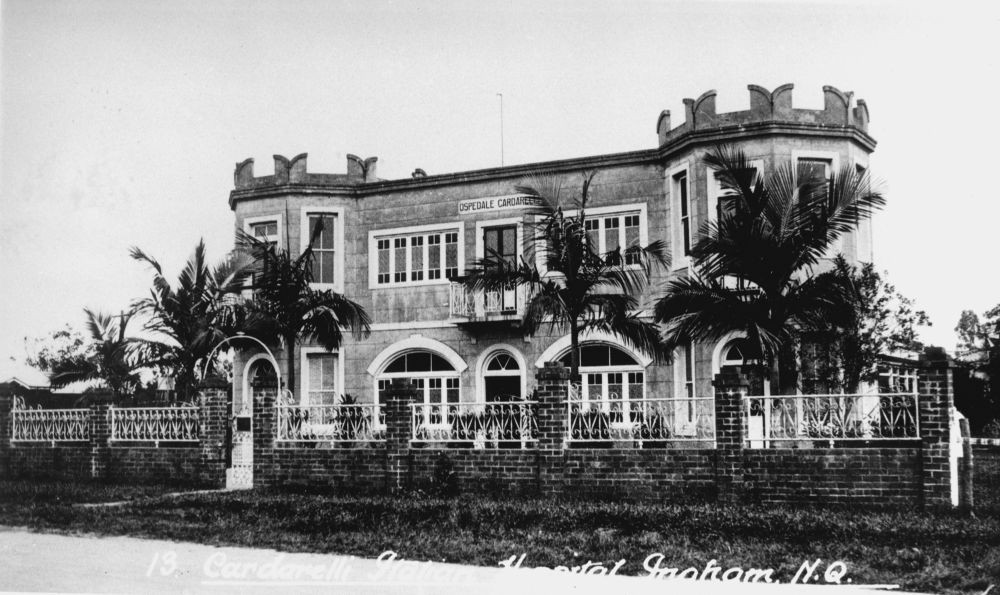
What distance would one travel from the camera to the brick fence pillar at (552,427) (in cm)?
1348

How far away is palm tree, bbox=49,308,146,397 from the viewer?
22.6 meters

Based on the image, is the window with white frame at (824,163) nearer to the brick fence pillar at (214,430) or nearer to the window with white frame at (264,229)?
the brick fence pillar at (214,430)

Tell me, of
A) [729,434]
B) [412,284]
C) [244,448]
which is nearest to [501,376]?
[412,284]

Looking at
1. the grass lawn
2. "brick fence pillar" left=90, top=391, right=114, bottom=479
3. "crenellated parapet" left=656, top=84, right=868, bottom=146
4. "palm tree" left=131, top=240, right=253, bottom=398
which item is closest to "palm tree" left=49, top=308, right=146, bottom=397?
"palm tree" left=131, top=240, right=253, bottom=398

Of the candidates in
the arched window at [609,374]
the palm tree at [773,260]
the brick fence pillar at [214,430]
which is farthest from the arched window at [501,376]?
the palm tree at [773,260]

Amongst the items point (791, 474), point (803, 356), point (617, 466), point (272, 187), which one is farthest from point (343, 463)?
point (272, 187)

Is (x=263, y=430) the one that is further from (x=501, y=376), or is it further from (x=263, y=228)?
(x=263, y=228)

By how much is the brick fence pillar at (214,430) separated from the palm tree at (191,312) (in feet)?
19.0

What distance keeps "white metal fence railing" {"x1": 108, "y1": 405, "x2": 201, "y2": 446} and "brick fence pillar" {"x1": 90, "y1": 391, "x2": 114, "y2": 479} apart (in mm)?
120

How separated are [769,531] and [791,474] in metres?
2.06

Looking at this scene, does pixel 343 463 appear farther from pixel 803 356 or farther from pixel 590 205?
pixel 590 205

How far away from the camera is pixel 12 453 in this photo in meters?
18.9

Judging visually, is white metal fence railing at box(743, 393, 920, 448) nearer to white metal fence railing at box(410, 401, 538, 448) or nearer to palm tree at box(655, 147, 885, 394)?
palm tree at box(655, 147, 885, 394)

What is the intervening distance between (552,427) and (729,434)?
7.87 feet
